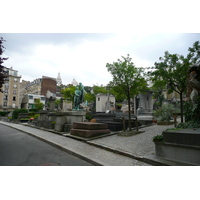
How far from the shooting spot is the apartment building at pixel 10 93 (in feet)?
207

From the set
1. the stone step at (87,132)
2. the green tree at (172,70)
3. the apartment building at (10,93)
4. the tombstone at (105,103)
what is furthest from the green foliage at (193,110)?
the apartment building at (10,93)

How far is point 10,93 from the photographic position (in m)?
65.1

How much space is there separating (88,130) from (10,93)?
218 feet

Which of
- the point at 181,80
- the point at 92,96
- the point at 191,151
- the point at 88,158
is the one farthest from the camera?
the point at 92,96

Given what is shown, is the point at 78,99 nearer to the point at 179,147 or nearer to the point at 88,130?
the point at 88,130

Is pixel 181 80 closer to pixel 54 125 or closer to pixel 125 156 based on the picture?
pixel 125 156

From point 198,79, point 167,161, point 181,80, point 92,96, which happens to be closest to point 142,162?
point 167,161

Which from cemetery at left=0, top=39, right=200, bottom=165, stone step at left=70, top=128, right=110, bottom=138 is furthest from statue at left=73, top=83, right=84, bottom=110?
stone step at left=70, top=128, right=110, bottom=138

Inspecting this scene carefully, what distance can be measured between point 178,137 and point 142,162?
152cm

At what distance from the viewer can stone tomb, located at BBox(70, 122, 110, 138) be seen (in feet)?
31.9

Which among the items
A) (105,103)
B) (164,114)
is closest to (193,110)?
(164,114)

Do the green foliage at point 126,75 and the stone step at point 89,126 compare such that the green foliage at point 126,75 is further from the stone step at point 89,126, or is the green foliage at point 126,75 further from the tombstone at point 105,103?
the tombstone at point 105,103

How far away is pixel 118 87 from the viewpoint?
37.8ft

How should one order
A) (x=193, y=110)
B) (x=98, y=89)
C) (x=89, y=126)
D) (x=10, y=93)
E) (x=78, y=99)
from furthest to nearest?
(x=10, y=93)
(x=98, y=89)
(x=78, y=99)
(x=89, y=126)
(x=193, y=110)
